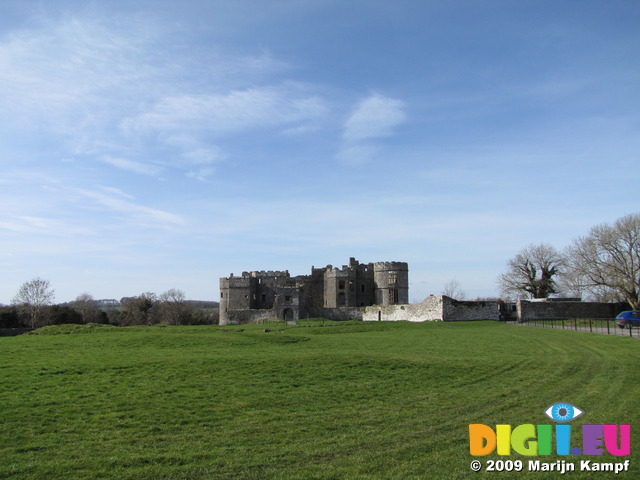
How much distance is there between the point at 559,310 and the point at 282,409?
4427 cm

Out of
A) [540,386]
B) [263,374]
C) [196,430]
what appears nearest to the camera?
[196,430]

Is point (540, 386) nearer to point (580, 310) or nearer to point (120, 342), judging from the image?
point (120, 342)

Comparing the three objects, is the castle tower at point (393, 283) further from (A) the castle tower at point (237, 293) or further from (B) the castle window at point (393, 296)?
(A) the castle tower at point (237, 293)

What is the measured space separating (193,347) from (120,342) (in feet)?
14.8

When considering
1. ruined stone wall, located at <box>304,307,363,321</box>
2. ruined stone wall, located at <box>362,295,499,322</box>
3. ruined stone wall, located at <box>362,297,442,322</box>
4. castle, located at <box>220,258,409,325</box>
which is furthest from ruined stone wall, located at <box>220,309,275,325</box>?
ruined stone wall, located at <box>362,295,499,322</box>

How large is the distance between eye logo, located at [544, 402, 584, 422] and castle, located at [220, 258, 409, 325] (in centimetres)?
5052

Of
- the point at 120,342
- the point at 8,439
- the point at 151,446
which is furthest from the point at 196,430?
the point at 120,342

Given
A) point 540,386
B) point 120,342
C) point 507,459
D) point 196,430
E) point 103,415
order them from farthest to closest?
point 120,342, point 540,386, point 103,415, point 196,430, point 507,459

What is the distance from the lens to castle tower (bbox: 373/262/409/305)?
229 feet

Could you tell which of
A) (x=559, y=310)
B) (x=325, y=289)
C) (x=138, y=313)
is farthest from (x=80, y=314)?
(x=559, y=310)

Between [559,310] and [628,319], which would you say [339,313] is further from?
[628,319]

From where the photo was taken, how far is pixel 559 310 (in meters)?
49.3

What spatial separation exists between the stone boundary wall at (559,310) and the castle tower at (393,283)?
21.1m

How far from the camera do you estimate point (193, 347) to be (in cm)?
2403
